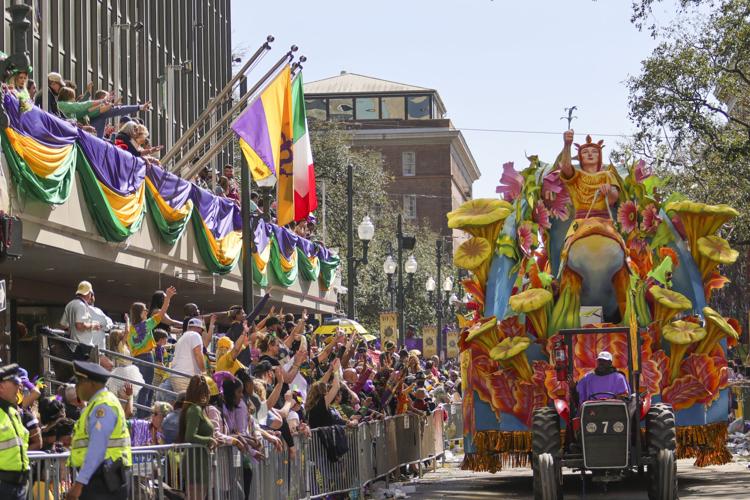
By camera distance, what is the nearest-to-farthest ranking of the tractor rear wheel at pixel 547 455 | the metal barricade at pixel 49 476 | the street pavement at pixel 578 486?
the metal barricade at pixel 49 476 → the tractor rear wheel at pixel 547 455 → the street pavement at pixel 578 486

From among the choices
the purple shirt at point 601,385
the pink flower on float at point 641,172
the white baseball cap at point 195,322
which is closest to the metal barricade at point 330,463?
the white baseball cap at point 195,322

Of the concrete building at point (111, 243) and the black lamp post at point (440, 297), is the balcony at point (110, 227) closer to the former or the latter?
the concrete building at point (111, 243)

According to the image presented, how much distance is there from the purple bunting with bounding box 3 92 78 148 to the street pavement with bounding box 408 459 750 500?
22.0 ft

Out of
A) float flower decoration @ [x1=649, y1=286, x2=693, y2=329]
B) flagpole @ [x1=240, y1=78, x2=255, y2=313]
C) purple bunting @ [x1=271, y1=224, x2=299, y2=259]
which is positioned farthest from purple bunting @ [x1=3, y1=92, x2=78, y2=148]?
purple bunting @ [x1=271, y1=224, x2=299, y2=259]

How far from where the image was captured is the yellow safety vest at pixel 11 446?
407 inches

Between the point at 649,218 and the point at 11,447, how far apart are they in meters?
11.9

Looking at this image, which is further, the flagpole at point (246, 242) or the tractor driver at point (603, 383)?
the flagpole at point (246, 242)

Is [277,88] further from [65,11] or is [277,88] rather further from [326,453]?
[65,11]

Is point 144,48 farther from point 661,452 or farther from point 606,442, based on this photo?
point 661,452

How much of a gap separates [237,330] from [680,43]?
1374 cm

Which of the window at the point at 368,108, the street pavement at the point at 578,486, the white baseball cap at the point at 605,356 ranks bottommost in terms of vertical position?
the street pavement at the point at 578,486

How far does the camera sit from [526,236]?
2055 cm

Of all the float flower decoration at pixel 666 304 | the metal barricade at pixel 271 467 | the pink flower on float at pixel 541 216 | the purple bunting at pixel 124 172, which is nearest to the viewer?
the metal barricade at pixel 271 467

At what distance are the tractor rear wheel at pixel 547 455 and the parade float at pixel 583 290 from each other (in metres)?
1.66
